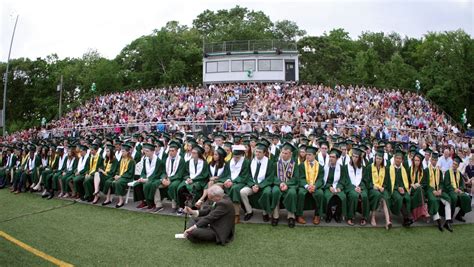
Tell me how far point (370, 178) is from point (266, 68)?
2703 centimetres

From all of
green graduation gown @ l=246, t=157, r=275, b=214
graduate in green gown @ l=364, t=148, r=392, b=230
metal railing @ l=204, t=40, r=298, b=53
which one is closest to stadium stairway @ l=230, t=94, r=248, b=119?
metal railing @ l=204, t=40, r=298, b=53

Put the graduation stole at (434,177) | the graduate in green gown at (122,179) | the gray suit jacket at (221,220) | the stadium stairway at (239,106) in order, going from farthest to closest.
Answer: the stadium stairway at (239,106), the graduate in green gown at (122,179), the graduation stole at (434,177), the gray suit jacket at (221,220)

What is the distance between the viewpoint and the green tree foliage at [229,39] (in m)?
39.8

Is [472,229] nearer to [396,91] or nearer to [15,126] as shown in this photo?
[396,91]

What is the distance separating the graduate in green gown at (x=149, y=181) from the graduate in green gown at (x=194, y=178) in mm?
701

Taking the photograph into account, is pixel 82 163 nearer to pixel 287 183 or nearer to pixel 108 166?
pixel 108 166

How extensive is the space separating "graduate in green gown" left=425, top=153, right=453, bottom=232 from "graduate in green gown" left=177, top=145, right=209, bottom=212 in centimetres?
507

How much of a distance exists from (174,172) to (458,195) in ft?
21.8

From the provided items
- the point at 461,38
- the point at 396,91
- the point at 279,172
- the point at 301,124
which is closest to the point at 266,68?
the point at 396,91

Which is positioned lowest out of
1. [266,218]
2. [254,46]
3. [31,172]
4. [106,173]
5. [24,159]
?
[266,218]

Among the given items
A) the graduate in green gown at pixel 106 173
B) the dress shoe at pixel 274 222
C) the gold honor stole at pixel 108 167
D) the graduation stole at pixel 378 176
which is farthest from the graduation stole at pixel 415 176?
the gold honor stole at pixel 108 167

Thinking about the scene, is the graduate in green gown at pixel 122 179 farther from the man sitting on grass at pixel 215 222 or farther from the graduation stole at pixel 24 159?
the graduation stole at pixel 24 159

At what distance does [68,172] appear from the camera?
1115 cm

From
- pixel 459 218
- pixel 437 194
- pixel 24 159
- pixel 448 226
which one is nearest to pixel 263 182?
pixel 437 194
